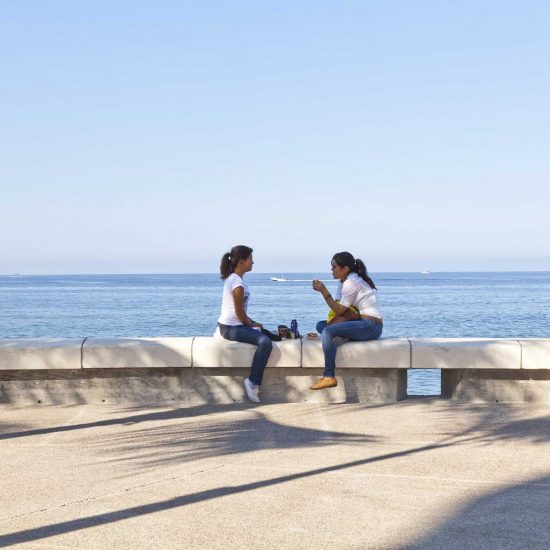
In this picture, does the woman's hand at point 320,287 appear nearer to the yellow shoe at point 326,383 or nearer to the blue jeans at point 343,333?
the blue jeans at point 343,333

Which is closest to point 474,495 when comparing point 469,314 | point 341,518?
point 341,518

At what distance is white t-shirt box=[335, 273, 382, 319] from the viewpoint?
8.99 metres

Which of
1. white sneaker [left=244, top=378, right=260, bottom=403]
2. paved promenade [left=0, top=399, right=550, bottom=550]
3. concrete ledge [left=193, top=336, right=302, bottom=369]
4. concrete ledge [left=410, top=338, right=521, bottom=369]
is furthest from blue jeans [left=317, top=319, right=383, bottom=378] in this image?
white sneaker [left=244, top=378, right=260, bottom=403]

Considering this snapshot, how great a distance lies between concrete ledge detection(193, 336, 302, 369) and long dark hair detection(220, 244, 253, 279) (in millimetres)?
821

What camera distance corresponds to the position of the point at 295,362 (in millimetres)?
8633

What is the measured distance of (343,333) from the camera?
872 centimetres

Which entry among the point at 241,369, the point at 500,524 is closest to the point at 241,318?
the point at 241,369

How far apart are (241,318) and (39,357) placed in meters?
2.13

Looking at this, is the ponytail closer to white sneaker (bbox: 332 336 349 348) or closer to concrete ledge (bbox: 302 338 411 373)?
concrete ledge (bbox: 302 338 411 373)

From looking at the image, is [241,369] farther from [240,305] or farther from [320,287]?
[320,287]

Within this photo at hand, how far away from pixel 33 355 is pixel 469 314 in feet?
182

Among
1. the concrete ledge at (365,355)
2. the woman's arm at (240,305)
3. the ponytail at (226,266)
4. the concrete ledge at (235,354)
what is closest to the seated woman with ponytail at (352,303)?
the concrete ledge at (365,355)

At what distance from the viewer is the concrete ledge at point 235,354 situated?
8.54m

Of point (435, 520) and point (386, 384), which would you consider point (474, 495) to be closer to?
point (435, 520)
